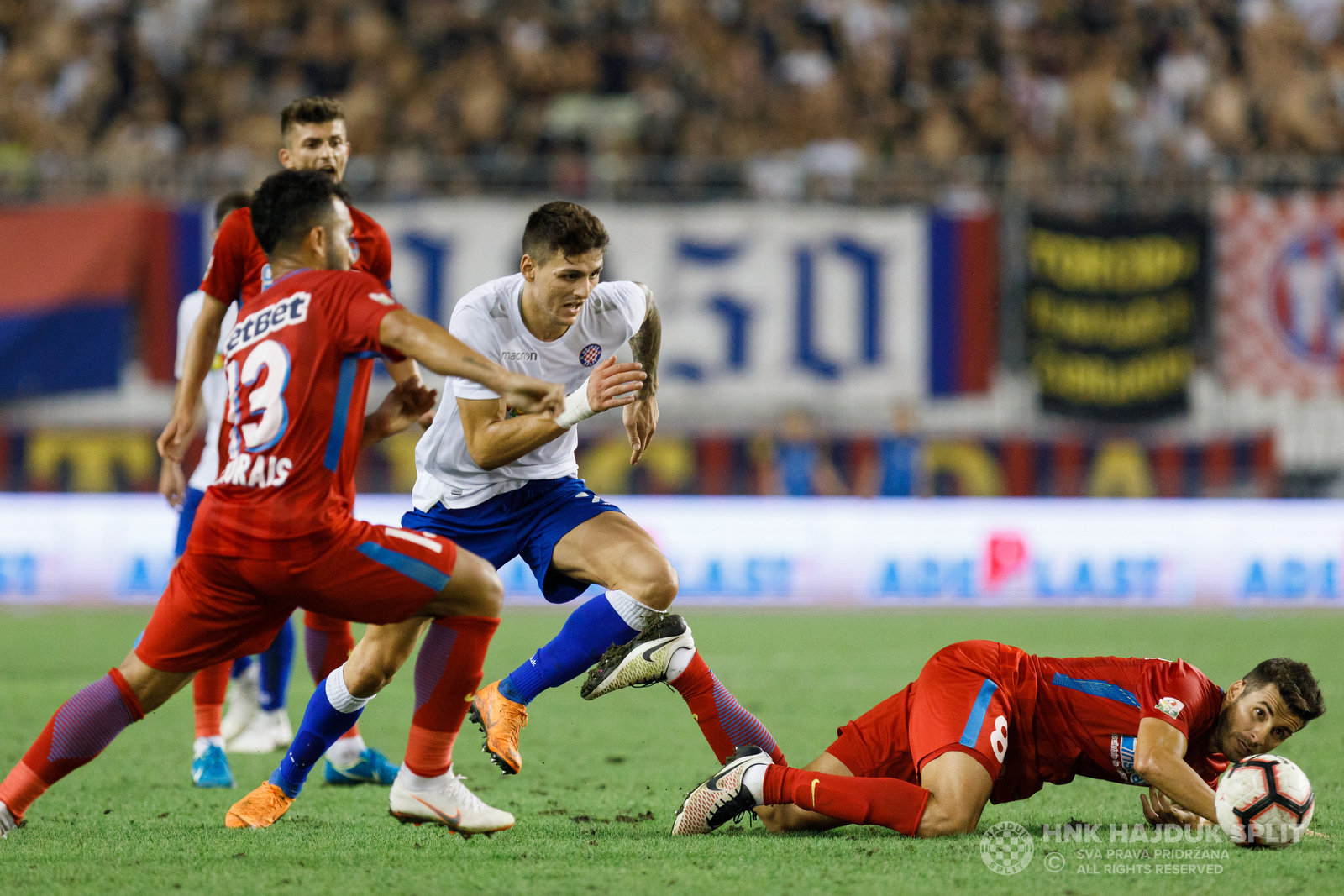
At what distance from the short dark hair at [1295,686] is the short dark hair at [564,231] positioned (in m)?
2.50

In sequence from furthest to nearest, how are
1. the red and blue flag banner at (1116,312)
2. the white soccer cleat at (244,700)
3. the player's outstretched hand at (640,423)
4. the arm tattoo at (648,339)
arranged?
the red and blue flag banner at (1116,312)
the white soccer cleat at (244,700)
the arm tattoo at (648,339)
the player's outstretched hand at (640,423)

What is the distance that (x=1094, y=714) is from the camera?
15.1ft

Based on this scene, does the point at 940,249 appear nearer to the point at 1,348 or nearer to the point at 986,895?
the point at 1,348

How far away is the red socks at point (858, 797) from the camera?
4492 mm

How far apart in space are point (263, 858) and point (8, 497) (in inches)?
357

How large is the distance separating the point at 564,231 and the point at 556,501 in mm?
960

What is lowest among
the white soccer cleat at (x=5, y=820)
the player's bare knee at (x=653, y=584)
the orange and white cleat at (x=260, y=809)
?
the orange and white cleat at (x=260, y=809)

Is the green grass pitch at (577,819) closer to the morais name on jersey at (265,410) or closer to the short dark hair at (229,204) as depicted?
the morais name on jersey at (265,410)

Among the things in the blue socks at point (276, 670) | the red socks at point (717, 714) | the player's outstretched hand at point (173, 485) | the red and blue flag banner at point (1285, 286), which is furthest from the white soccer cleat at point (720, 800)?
the red and blue flag banner at point (1285, 286)

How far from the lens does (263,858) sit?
4254 mm

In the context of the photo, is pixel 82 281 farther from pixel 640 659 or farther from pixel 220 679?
pixel 640 659

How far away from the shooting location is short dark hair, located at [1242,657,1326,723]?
4391 mm

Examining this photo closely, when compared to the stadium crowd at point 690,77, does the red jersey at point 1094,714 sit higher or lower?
lower

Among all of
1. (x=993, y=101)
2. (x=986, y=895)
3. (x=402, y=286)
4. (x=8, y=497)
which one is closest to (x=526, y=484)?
(x=986, y=895)
